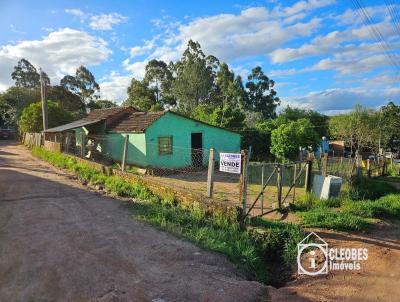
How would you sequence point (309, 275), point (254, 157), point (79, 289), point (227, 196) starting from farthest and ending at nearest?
point (254, 157) → point (227, 196) → point (309, 275) → point (79, 289)

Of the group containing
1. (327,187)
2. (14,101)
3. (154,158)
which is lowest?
(327,187)

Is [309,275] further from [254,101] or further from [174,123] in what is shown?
[254,101]

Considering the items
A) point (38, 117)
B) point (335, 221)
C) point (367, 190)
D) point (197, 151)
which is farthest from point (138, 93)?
point (335, 221)

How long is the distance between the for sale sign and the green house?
10193 mm

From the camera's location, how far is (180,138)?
71.1ft

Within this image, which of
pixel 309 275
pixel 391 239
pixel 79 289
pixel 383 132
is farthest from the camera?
pixel 383 132

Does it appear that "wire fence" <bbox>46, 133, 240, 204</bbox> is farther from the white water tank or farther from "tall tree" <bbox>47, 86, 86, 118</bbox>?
"tall tree" <bbox>47, 86, 86, 118</bbox>

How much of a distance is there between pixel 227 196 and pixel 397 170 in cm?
1493

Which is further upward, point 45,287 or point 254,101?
point 254,101

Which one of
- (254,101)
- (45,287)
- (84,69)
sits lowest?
(45,287)

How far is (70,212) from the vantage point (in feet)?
28.2

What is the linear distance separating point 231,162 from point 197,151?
14149 millimetres

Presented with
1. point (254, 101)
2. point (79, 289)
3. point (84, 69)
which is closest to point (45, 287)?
point (79, 289)

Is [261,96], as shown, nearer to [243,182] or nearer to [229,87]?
[229,87]
